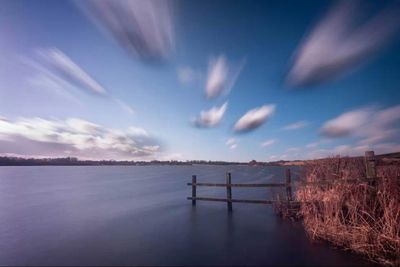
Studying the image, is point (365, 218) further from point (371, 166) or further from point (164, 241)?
point (164, 241)

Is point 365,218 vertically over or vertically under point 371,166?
under

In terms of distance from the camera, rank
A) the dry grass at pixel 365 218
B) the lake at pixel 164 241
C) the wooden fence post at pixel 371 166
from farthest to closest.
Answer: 1. the wooden fence post at pixel 371 166
2. the lake at pixel 164 241
3. the dry grass at pixel 365 218

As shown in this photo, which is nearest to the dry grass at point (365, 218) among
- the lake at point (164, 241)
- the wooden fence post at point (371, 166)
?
the wooden fence post at point (371, 166)

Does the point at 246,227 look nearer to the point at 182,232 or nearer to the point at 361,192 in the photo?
the point at 182,232

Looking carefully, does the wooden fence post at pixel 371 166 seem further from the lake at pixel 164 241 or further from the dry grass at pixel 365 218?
the lake at pixel 164 241

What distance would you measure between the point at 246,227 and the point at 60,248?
864cm

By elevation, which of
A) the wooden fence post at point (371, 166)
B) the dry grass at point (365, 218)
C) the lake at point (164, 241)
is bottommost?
the lake at point (164, 241)

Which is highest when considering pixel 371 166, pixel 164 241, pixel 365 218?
pixel 371 166

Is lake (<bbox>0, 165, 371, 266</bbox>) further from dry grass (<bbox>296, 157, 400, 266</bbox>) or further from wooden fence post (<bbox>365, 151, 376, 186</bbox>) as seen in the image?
wooden fence post (<bbox>365, 151, 376, 186</bbox>)

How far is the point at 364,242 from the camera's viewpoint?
23.4 ft

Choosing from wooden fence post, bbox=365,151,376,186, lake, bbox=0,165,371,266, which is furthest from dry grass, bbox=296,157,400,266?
lake, bbox=0,165,371,266

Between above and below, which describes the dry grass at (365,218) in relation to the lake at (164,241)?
above

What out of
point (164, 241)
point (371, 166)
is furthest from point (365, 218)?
point (164, 241)

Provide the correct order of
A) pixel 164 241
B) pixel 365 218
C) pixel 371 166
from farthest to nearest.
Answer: pixel 164 241, pixel 371 166, pixel 365 218
